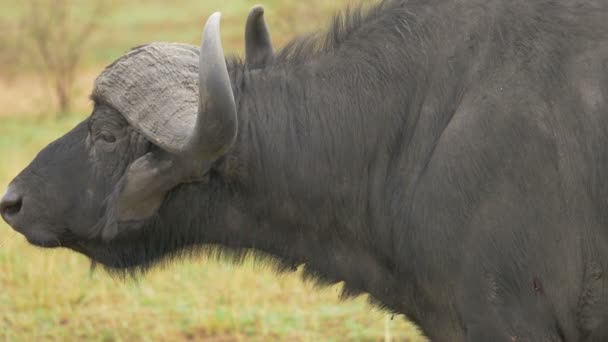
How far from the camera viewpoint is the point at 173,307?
24.1 ft

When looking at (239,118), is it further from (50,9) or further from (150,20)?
(150,20)

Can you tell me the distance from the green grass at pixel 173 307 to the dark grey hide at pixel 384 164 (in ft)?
5.13

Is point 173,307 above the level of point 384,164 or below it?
below

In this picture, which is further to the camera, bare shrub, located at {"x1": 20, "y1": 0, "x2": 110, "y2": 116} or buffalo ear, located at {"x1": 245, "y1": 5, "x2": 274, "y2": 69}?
bare shrub, located at {"x1": 20, "y1": 0, "x2": 110, "y2": 116}

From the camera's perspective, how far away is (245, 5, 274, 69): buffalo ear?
4.88 metres

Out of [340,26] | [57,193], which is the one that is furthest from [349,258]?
[57,193]

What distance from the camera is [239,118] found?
465 cm

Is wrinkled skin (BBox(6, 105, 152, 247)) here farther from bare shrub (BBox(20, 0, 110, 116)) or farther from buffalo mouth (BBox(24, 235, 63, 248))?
bare shrub (BBox(20, 0, 110, 116))

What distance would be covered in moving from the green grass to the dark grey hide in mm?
1563

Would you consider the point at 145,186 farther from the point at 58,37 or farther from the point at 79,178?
the point at 58,37

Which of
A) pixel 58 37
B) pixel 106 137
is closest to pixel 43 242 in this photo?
pixel 106 137

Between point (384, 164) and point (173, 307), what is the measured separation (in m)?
3.33

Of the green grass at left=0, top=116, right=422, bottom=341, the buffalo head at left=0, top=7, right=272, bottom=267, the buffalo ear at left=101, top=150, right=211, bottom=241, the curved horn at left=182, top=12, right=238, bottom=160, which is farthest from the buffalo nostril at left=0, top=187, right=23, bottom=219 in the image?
the green grass at left=0, top=116, right=422, bottom=341

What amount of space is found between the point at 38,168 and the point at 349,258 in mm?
1599
